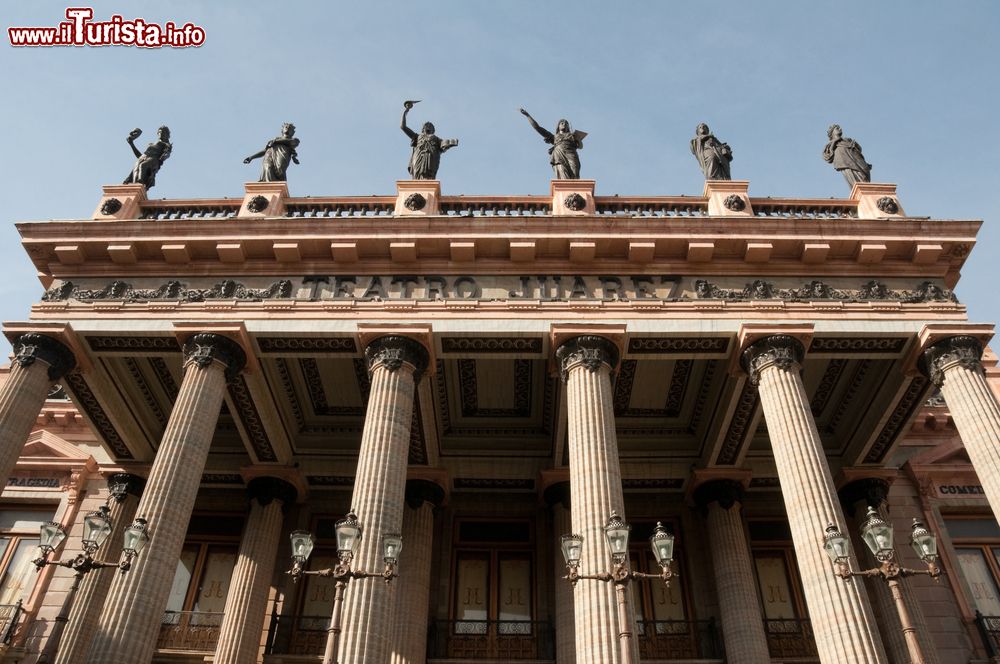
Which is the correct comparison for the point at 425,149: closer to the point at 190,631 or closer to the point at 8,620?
the point at 190,631

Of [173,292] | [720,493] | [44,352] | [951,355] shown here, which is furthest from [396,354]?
[951,355]

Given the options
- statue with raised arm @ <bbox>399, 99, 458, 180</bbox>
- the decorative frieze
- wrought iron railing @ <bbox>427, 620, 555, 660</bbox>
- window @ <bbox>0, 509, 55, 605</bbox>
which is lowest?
wrought iron railing @ <bbox>427, 620, 555, 660</bbox>

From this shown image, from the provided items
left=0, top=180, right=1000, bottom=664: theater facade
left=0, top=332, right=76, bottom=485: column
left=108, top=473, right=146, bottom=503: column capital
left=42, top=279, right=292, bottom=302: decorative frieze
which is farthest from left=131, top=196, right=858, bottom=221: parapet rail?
left=108, top=473, right=146, bottom=503: column capital

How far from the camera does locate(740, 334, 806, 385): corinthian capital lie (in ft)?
47.5

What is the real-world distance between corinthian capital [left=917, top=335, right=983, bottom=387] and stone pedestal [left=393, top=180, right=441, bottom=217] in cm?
1054

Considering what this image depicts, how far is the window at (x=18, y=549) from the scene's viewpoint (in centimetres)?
1723

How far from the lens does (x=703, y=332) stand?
15.0 m

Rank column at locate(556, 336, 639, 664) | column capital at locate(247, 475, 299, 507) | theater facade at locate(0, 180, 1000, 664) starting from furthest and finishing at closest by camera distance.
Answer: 1. column capital at locate(247, 475, 299, 507)
2. theater facade at locate(0, 180, 1000, 664)
3. column at locate(556, 336, 639, 664)

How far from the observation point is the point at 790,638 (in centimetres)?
1670

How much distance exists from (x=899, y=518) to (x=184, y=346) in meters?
16.7

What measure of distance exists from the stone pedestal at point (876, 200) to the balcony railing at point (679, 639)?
9.70 m

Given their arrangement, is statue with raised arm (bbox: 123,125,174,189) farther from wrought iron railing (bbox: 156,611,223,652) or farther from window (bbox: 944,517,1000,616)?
window (bbox: 944,517,1000,616)

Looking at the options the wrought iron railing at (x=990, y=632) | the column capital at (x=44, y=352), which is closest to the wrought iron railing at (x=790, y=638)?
the wrought iron railing at (x=990, y=632)

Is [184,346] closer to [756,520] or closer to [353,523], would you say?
[353,523]
